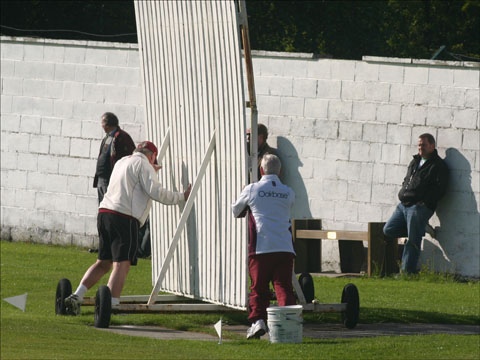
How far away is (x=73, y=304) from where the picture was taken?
39.6ft

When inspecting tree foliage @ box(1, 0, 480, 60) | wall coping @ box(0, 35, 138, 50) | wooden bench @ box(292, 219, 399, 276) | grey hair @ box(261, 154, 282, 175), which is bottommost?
wooden bench @ box(292, 219, 399, 276)

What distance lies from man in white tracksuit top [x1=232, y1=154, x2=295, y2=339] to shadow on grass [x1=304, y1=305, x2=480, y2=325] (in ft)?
5.30

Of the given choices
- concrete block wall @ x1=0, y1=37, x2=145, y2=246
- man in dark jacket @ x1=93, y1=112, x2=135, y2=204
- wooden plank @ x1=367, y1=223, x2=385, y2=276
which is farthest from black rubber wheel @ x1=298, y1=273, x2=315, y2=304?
concrete block wall @ x1=0, y1=37, x2=145, y2=246

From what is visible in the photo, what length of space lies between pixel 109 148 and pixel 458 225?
507 centimetres

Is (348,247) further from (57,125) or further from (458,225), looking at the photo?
(57,125)

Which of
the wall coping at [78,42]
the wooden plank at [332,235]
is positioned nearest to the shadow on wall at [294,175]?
the wooden plank at [332,235]

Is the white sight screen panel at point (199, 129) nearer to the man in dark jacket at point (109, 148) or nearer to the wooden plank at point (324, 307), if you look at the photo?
the wooden plank at point (324, 307)

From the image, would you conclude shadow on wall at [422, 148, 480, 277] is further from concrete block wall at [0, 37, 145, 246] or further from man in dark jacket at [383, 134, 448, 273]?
concrete block wall at [0, 37, 145, 246]

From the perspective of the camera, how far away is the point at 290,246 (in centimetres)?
1099

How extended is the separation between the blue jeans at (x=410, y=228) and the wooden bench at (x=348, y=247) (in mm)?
167

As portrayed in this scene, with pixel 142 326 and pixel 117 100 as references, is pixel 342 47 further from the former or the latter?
pixel 142 326

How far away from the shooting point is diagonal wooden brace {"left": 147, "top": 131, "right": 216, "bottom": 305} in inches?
459

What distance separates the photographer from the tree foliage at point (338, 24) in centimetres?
3066

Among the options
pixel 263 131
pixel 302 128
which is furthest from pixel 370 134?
pixel 263 131
